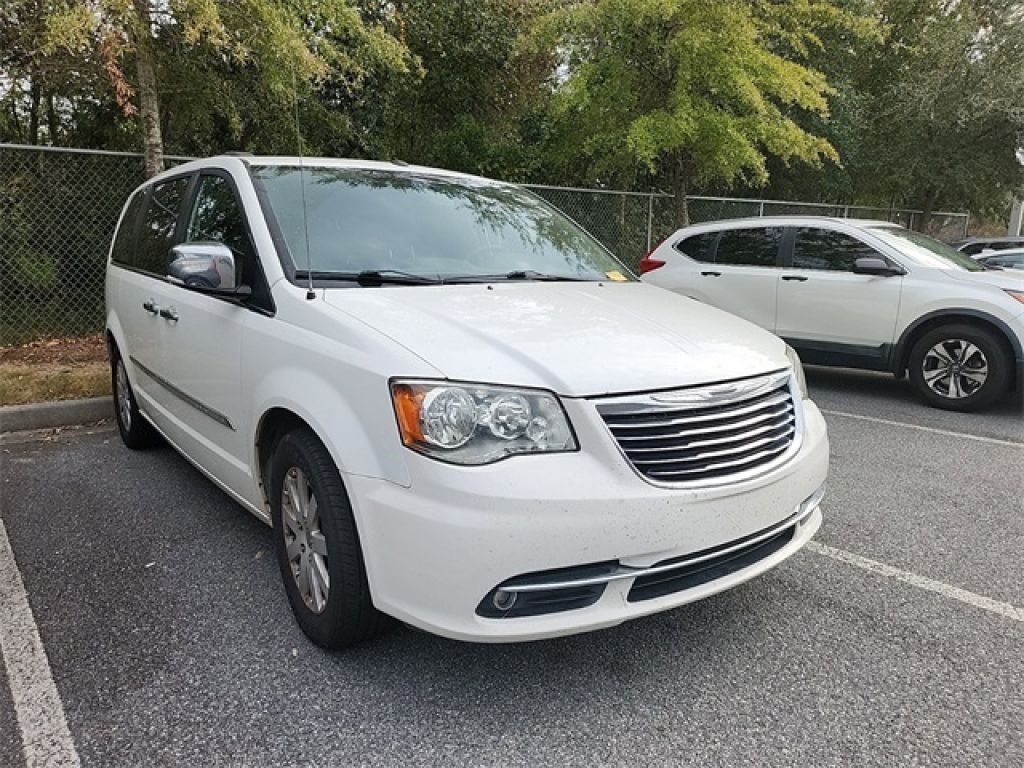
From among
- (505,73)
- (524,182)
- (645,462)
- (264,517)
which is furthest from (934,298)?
(505,73)

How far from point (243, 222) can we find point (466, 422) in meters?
1.63

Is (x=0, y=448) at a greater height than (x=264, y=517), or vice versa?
(x=264, y=517)

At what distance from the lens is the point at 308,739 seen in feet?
6.99

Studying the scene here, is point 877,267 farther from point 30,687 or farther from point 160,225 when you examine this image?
point 30,687

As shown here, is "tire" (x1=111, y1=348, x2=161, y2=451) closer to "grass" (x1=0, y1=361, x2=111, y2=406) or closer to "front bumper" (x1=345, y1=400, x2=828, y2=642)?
"grass" (x1=0, y1=361, x2=111, y2=406)

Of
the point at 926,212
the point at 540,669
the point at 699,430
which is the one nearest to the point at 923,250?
the point at 699,430

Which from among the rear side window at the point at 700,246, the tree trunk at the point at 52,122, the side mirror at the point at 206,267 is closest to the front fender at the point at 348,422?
the side mirror at the point at 206,267

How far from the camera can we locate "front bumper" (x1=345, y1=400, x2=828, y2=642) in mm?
2016

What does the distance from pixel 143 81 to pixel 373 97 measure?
14.3ft

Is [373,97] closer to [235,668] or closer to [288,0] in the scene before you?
[288,0]

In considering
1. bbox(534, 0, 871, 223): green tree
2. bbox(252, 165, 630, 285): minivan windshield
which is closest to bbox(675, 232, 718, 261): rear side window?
bbox(534, 0, 871, 223): green tree

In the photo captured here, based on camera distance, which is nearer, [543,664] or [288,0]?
[543,664]

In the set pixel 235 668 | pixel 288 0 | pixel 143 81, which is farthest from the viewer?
pixel 143 81

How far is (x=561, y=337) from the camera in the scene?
242cm
